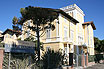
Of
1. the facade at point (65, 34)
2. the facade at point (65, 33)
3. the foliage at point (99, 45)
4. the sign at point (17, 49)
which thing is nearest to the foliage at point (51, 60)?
the sign at point (17, 49)

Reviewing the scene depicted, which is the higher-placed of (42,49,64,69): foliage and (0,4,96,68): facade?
(0,4,96,68): facade

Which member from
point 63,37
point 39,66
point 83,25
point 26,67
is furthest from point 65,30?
point 26,67

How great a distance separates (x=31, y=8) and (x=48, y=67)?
5406 millimetres

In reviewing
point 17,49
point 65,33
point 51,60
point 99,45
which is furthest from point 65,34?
point 99,45

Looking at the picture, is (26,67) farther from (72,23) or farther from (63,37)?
(72,23)

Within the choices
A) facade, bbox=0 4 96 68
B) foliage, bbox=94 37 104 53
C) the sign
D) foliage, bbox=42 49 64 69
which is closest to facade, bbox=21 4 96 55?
facade, bbox=0 4 96 68

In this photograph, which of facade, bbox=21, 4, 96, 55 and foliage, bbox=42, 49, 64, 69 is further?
facade, bbox=21, 4, 96, 55

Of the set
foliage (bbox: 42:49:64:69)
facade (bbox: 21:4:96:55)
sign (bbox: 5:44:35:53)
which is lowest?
foliage (bbox: 42:49:64:69)

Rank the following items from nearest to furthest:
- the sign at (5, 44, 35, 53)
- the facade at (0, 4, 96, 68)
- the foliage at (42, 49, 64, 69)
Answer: the sign at (5, 44, 35, 53)
the foliage at (42, 49, 64, 69)
the facade at (0, 4, 96, 68)

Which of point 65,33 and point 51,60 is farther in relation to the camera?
point 65,33

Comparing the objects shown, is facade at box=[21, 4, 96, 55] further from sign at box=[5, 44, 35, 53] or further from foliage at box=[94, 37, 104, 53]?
foliage at box=[94, 37, 104, 53]

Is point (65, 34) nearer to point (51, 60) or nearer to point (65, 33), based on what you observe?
point (65, 33)

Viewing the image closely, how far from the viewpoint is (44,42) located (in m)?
23.1

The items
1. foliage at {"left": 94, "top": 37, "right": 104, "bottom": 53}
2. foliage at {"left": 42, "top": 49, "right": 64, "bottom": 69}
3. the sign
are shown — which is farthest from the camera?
foliage at {"left": 94, "top": 37, "right": 104, "bottom": 53}
